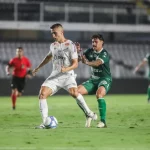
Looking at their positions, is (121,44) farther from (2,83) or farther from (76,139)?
(76,139)

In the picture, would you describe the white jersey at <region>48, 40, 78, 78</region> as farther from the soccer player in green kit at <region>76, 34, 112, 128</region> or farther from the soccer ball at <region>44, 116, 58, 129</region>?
the soccer ball at <region>44, 116, 58, 129</region>

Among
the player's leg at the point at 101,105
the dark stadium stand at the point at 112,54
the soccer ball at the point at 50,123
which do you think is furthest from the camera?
the dark stadium stand at the point at 112,54

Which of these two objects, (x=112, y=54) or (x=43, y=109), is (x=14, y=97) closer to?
(x=43, y=109)

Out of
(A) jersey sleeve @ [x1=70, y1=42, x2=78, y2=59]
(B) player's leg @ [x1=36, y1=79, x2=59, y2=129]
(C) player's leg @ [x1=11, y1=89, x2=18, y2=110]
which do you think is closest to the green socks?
(B) player's leg @ [x1=36, y1=79, x2=59, y2=129]

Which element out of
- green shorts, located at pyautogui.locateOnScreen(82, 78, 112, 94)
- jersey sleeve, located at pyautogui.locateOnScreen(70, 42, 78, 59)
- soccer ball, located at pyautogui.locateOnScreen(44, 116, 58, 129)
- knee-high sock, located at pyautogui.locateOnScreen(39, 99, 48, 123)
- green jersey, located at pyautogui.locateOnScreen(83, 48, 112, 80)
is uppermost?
jersey sleeve, located at pyautogui.locateOnScreen(70, 42, 78, 59)

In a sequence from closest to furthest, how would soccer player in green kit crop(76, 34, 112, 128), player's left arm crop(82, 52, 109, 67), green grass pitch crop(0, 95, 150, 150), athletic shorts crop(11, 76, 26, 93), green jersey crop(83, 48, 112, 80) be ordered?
green grass pitch crop(0, 95, 150, 150)
player's left arm crop(82, 52, 109, 67)
soccer player in green kit crop(76, 34, 112, 128)
green jersey crop(83, 48, 112, 80)
athletic shorts crop(11, 76, 26, 93)

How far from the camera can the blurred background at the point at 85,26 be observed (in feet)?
131

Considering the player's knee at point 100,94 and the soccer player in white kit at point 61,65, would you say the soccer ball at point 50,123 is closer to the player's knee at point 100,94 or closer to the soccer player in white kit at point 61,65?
the soccer player in white kit at point 61,65

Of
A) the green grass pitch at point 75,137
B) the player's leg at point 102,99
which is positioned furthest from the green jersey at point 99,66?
the green grass pitch at point 75,137

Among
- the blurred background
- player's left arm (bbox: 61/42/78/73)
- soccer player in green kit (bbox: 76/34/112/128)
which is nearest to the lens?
player's left arm (bbox: 61/42/78/73)

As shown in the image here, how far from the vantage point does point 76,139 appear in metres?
11.5

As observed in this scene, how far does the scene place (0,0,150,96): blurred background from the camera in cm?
3988

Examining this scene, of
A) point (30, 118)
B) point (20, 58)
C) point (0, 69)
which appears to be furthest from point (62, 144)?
point (0, 69)

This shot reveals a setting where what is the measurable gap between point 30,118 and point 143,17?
2627cm
